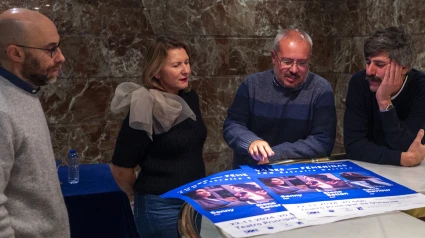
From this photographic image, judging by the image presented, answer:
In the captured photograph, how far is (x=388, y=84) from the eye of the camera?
87.4 inches

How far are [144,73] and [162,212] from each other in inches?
28.6

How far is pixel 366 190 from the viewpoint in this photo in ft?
5.51

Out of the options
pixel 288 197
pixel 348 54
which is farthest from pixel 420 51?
pixel 288 197

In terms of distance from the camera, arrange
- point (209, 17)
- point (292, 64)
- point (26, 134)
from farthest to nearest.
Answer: point (209, 17) < point (292, 64) < point (26, 134)

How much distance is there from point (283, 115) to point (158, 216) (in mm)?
903

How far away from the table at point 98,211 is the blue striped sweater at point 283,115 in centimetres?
82

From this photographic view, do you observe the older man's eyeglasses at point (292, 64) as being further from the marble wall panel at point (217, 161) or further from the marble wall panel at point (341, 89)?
the marble wall panel at point (341, 89)

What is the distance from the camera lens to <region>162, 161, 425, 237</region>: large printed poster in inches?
54.7

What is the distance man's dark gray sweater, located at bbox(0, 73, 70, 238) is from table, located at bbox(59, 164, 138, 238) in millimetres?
1134

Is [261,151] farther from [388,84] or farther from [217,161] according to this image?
[217,161]

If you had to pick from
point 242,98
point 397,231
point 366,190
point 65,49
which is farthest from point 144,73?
point 65,49

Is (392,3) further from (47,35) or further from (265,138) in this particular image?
(47,35)

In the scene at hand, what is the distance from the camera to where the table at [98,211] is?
285 centimetres

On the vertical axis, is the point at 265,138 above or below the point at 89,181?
above
